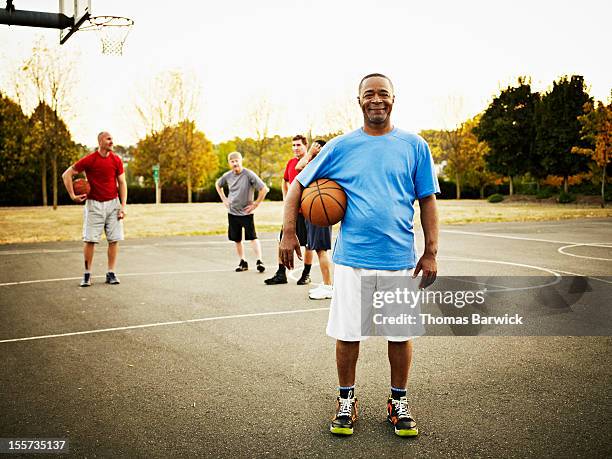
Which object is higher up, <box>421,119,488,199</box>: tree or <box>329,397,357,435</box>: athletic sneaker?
<box>421,119,488,199</box>: tree

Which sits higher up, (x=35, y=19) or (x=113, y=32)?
(x=113, y=32)

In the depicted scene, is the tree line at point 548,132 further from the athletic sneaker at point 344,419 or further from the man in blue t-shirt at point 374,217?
the athletic sneaker at point 344,419

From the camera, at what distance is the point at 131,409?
12.7 feet

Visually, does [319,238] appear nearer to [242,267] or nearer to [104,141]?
[242,267]

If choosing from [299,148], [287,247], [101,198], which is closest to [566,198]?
[299,148]

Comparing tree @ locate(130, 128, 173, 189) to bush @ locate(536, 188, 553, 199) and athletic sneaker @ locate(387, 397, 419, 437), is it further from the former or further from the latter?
athletic sneaker @ locate(387, 397, 419, 437)

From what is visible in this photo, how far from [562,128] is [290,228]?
43749 mm

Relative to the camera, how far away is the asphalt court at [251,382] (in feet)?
11.0

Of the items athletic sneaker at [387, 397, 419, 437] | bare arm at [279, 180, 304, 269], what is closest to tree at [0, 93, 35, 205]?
bare arm at [279, 180, 304, 269]

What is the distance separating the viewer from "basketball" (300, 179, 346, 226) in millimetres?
3615

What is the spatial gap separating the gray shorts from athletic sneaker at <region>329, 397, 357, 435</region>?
20.7ft

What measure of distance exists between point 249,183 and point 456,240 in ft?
24.8

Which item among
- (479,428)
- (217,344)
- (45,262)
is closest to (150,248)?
(45,262)

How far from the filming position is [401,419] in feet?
11.5
